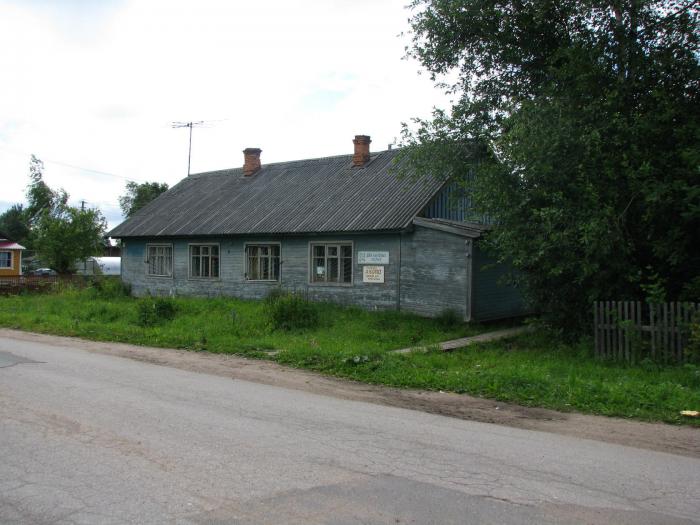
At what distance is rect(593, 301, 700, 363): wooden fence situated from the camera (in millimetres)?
10328

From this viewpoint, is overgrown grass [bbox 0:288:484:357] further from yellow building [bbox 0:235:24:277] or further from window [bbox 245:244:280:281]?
yellow building [bbox 0:235:24:277]

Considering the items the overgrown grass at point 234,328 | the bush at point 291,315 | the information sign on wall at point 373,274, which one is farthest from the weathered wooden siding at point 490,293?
the bush at point 291,315

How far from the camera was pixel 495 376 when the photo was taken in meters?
9.63

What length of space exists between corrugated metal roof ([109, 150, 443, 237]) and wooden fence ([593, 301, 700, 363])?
7547 mm

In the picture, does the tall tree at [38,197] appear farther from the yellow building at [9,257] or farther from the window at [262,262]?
the window at [262,262]

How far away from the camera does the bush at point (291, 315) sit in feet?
52.7

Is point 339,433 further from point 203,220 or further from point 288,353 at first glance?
point 203,220

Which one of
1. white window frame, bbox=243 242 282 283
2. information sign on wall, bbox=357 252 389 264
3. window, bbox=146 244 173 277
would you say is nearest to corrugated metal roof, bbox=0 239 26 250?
window, bbox=146 244 173 277

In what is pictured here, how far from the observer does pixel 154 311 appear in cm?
1814

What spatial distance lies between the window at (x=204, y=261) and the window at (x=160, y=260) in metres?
1.51

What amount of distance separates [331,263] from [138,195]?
52.4m

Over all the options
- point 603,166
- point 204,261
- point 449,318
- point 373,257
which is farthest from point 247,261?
point 603,166

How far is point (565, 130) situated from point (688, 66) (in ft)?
9.00

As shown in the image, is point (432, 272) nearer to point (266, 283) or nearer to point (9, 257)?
point (266, 283)
